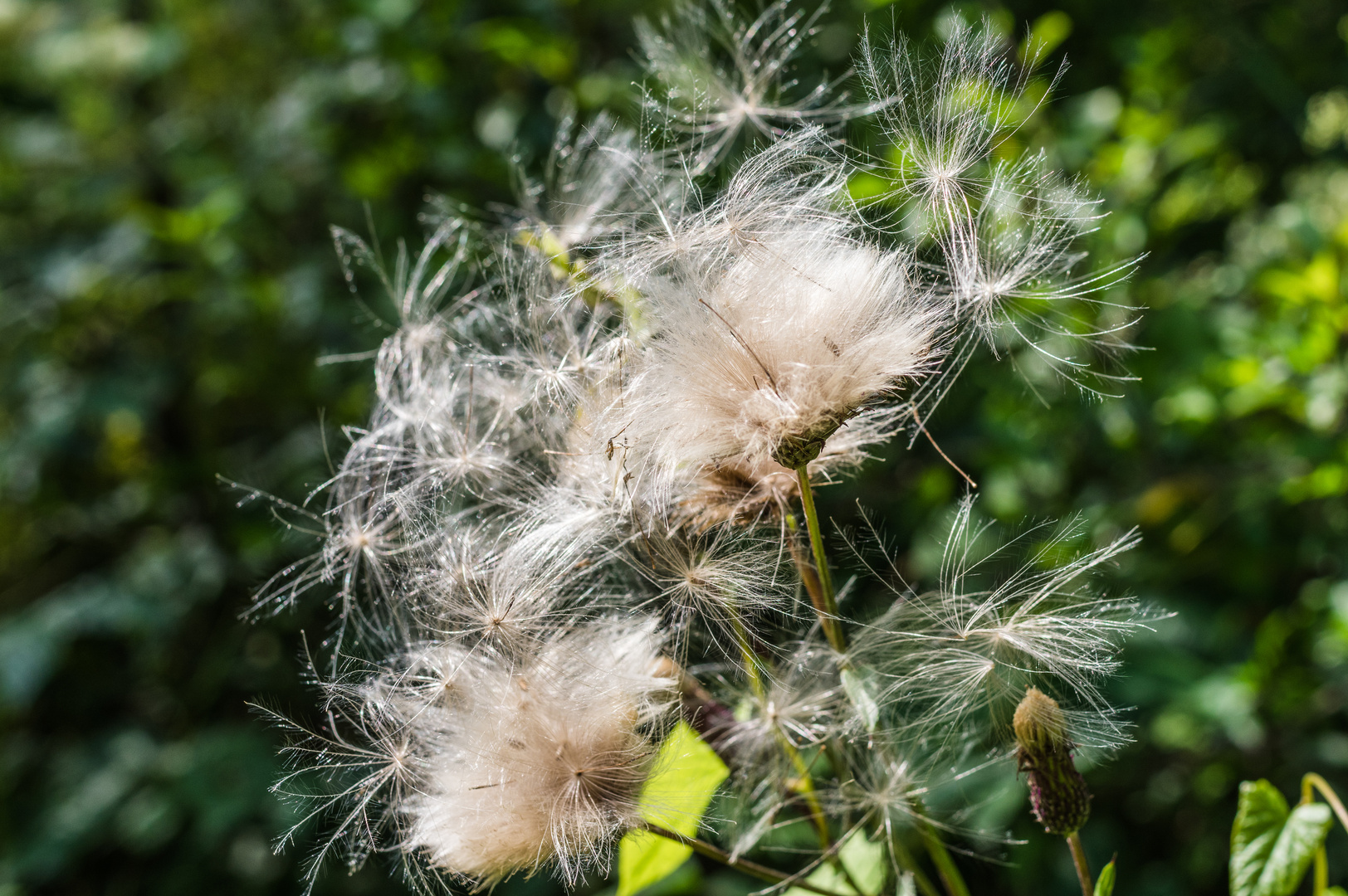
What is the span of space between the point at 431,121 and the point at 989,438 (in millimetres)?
1654

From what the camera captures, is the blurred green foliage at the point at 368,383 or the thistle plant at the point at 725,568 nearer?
the thistle plant at the point at 725,568

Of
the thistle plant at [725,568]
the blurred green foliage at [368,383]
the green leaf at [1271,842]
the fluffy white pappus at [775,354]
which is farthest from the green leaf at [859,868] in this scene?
the blurred green foliage at [368,383]

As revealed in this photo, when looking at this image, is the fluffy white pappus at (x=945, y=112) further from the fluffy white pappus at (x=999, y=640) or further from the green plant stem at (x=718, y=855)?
the green plant stem at (x=718, y=855)

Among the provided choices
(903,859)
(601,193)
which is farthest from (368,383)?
(903,859)

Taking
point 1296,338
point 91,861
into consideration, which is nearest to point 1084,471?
point 1296,338

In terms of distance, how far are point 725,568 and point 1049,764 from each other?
34cm

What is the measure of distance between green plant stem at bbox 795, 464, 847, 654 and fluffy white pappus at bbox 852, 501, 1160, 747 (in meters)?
0.04

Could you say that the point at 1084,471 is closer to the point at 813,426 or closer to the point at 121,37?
the point at 813,426

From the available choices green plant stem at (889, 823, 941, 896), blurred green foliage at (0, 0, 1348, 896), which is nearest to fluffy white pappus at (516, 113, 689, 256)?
blurred green foliage at (0, 0, 1348, 896)

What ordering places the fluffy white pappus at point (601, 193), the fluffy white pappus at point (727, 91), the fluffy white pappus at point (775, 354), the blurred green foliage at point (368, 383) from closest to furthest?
the fluffy white pappus at point (775, 354), the fluffy white pappus at point (601, 193), the fluffy white pappus at point (727, 91), the blurred green foliage at point (368, 383)

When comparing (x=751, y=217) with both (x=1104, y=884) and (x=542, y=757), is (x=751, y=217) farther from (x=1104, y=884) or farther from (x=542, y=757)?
(x=1104, y=884)

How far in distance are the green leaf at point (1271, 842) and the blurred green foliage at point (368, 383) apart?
67 cm

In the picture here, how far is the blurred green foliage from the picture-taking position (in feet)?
6.21

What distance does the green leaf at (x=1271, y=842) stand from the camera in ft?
3.08
